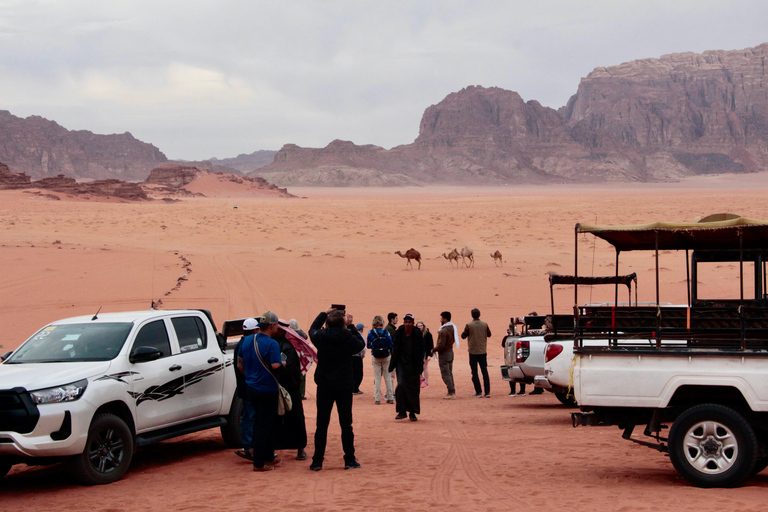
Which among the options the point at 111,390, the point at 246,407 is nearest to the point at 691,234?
the point at 246,407

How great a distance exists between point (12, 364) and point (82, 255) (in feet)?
92.1

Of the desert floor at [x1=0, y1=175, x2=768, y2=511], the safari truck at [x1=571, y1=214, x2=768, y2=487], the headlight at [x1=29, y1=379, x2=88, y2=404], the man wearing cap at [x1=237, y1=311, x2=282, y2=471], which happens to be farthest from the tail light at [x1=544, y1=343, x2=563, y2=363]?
the headlight at [x1=29, y1=379, x2=88, y2=404]

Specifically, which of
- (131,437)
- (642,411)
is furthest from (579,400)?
(131,437)

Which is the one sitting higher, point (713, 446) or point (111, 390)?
point (111, 390)

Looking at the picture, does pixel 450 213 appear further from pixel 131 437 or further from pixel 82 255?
pixel 131 437

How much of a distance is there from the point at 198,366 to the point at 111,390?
145 centimetres

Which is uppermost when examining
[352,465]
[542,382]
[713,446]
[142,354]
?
[142,354]

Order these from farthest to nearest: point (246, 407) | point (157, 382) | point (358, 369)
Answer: point (358, 369), point (246, 407), point (157, 382)

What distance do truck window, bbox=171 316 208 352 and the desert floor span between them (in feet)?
4.44

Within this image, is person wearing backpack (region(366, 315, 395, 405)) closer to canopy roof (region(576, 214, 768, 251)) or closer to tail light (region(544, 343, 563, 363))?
tail light (region(544, 343, 563, 363))

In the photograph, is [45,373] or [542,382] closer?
[45,373]

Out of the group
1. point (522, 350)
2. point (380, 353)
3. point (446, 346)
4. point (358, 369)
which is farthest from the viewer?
point (358, 369)

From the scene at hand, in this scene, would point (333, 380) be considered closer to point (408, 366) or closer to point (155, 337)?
point (155, 337)

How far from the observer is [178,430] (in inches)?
361
